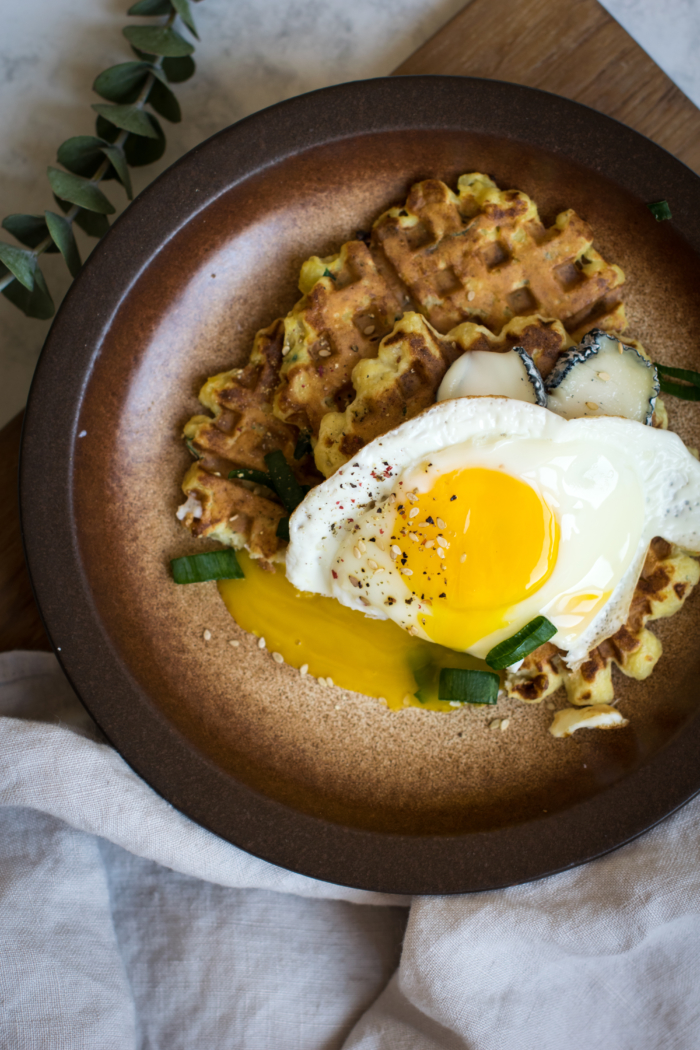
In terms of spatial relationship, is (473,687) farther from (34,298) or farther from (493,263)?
(34,298)

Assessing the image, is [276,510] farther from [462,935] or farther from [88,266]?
[462,935]

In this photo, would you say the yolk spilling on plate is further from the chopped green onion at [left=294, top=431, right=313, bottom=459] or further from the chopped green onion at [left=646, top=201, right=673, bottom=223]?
the chopped green onion at [left=646, top=201, right=673, bottom=223]

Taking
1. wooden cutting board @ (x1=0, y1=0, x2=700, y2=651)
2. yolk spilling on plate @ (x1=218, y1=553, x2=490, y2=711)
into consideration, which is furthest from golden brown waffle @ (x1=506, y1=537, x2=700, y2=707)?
wooden cutting board @ (x1=0, y1=0, x2=700, y2=651)

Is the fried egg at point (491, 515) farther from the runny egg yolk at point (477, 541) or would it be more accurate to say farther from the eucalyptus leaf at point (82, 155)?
the eucalyptus leaf at point (82, 155)

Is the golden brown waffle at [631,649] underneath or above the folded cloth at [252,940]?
above

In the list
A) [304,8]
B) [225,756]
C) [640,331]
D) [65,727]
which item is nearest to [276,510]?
[225,756]

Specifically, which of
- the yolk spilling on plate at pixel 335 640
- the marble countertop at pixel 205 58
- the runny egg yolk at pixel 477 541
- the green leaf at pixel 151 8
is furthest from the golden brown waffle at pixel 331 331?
the green leaf at pixel 151 8

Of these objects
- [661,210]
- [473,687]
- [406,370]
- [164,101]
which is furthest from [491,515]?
[164,101]
